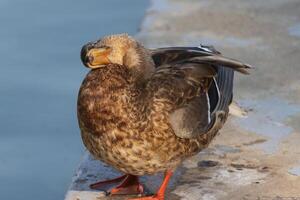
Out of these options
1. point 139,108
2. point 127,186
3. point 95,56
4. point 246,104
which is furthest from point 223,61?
point 246,104

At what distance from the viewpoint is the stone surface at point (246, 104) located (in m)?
4.59

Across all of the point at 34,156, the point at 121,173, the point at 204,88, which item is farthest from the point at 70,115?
the point at 204,88

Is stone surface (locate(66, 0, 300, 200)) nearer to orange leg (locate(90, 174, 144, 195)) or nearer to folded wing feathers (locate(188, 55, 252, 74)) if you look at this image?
orange leg (locate(90, 174, 144, 195))

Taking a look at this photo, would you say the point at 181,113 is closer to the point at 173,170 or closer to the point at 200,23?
the point at 173,170

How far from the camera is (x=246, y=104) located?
5.45 metres

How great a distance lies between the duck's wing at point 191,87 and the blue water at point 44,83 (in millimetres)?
824

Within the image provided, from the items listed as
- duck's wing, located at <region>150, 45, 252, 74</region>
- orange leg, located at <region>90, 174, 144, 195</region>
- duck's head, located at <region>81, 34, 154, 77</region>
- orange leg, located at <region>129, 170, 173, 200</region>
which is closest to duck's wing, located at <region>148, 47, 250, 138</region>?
duck's wing, located at <region>150, 45, 252, 74</region>

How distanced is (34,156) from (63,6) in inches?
88.5

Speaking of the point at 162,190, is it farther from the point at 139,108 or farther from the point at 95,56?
the point at 95,56

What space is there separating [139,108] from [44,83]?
182 centimetres

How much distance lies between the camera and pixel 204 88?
4578 millimetres

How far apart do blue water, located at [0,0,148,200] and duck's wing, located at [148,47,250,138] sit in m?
0.82

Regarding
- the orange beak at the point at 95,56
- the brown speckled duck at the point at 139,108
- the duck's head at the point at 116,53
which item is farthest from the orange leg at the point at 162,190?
the orange beak at the point at 95,56

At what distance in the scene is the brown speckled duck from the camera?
426 cm
